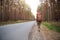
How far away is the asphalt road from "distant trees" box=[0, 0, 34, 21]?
16 cm

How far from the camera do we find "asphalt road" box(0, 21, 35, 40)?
329 centimetres

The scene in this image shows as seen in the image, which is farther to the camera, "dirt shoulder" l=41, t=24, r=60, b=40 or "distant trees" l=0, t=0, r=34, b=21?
"distant trees" l=0, t=0, r=34, b=21

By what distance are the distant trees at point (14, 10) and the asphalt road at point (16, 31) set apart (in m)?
0.16

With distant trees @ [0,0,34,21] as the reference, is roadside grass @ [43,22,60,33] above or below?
below

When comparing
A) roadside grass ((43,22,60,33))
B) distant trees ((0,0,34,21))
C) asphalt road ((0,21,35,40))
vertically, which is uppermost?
distant trees ((0,0,34,21))

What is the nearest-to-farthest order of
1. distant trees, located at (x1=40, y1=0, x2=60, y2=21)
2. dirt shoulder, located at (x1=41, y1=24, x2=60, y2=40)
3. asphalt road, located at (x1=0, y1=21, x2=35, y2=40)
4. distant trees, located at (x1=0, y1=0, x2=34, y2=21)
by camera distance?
dirt shoulder, located at (x1=41, y1=24, x2=60, y2=40) < distant trees, located at (x1=40, y1=0, x2=60, y2=21) < asphalt road, located at (x1=0, y1=21, x2=35, y2=40) < distant trees, located at (x1=0, y1=0, x2=34, y2=21)

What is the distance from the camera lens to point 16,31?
3410mm

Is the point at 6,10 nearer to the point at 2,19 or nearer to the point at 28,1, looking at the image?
the point at 2,19

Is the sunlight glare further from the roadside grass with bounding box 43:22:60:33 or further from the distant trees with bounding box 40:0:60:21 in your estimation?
the roadside grass with bounding box 43:22:60:33

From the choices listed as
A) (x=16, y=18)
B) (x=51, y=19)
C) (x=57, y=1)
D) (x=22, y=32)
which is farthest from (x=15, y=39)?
(x=57, y=1)

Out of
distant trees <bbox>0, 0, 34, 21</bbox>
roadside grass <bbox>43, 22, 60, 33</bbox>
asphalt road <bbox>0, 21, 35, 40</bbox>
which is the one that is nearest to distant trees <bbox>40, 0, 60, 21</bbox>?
roadside grass <bbox>43, 22, 60, 33</bbox>

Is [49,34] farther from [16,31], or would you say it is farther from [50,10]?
[16,31]

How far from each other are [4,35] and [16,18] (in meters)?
0.40

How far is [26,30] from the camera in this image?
10.9ft
